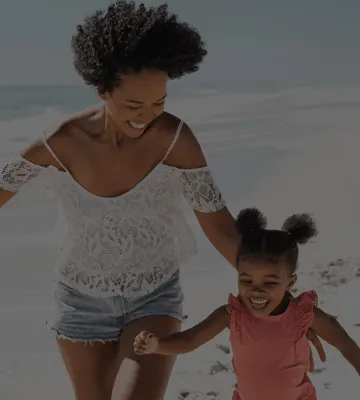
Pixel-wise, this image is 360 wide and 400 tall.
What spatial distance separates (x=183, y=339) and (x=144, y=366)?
0.17 meters

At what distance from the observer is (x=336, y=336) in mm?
2838

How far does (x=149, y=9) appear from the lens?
2.85 meters

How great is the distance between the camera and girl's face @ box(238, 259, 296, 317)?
9.14 ft

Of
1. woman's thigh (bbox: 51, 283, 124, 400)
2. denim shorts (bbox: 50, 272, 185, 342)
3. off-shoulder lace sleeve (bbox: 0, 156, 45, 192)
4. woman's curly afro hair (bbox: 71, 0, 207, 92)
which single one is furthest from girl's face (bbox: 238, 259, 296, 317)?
off-shoulder lace sleeve (bbox: 0, 156, 45, 192)

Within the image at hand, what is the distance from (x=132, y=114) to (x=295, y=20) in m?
21.4

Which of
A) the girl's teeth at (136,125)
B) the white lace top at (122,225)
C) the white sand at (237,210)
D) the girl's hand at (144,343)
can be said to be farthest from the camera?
the white sand at (237,210)

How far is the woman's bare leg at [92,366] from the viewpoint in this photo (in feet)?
10.3

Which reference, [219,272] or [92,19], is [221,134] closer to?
[219,272]

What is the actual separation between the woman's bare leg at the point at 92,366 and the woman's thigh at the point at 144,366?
118 mm

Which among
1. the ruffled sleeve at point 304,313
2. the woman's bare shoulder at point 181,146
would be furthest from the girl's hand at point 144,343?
the woman's bare shoulder at point 181,146

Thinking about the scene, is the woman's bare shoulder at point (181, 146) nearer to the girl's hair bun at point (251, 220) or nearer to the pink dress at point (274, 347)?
the girl's hair bun at point (251, 220)

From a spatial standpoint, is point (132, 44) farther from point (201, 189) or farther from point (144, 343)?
point (144, 343)

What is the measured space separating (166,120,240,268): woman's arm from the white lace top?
0.02m

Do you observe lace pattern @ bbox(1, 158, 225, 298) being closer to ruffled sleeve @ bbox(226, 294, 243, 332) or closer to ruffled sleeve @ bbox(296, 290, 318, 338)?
ruffled sleeve @ bbox(226, 294, 243, 332)
